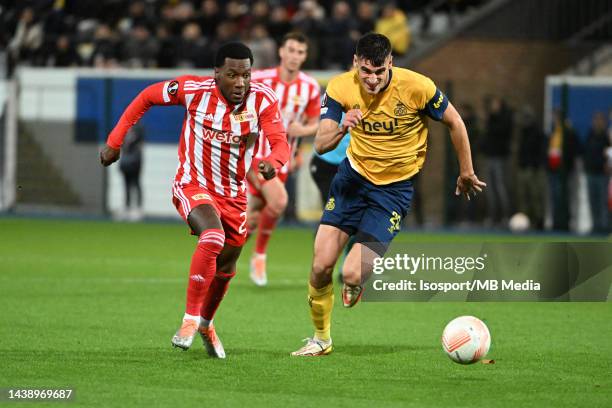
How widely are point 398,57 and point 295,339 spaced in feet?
48.9

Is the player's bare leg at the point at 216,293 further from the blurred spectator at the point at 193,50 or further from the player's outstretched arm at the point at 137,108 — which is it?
the blurred spectator at the point at 193,50

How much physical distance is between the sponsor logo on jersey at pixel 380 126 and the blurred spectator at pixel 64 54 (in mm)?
17432

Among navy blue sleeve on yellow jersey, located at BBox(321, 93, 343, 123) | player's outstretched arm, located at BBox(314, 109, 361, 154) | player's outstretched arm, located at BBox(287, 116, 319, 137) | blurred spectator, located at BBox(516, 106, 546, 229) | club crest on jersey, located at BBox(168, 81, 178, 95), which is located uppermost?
club crest on jersey, located at BBox(168, 81, 178, 95)

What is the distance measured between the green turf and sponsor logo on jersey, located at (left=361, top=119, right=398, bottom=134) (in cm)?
157

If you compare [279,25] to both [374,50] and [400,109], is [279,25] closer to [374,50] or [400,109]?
[400,109]

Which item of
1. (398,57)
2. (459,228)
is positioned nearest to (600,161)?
(459,228)

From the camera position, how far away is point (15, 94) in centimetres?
2505

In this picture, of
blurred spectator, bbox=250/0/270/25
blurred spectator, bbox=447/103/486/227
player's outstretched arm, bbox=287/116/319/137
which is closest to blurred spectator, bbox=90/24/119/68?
blurred spectator, bbox=250/0/270/25

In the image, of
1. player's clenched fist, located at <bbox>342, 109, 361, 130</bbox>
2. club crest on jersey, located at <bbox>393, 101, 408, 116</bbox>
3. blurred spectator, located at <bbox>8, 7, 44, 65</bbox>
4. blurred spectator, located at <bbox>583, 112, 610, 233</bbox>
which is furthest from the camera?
blurred spectator, located at <bbox>8, 7, 44, 65</bbox>

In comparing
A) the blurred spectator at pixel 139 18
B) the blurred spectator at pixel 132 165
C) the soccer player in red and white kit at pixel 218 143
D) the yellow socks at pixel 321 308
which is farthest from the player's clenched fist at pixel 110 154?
the blurred spectator at pixel 139 18

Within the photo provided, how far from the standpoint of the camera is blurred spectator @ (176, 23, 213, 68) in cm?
2388

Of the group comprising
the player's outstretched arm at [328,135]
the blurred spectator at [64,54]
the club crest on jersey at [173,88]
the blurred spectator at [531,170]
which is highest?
the club crest on jersey at [173,88]

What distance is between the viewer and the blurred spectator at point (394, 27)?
76.1 ft

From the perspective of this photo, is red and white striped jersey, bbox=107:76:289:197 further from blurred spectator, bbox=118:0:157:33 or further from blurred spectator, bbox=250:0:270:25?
blurred spectator, bbox=118:0:157:33
